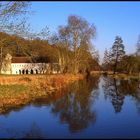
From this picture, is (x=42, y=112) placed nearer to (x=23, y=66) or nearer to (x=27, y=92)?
(x=27, y=92)

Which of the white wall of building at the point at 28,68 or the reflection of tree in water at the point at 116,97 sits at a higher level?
the white wall of building at the point at 28,68

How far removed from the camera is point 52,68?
2832 inches

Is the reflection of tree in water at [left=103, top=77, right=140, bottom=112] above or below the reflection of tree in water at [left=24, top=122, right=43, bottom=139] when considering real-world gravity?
above

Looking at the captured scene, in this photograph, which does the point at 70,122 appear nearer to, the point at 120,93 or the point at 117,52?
the point at 120,93

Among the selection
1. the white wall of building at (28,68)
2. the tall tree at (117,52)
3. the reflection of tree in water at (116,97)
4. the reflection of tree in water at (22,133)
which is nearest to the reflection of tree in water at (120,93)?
Answer: the reflection of tree in water at (116,97)

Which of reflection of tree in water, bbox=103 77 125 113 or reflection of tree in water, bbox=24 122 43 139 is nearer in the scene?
reflection of tree in water, bbox=24 122 43 139

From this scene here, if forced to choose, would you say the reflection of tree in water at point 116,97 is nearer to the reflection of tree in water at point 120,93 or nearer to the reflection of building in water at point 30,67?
the reflection of tree in water at point 120,93

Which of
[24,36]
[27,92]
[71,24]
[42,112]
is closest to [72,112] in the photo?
[42,112]

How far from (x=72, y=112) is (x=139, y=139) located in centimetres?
803

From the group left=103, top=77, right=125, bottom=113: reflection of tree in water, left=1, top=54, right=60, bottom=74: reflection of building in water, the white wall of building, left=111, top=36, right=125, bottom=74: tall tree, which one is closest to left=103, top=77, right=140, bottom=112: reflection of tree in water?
left=103, top=77, right=125, bottom=113: reflection of tree in water

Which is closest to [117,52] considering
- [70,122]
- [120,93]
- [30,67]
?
[30,67]

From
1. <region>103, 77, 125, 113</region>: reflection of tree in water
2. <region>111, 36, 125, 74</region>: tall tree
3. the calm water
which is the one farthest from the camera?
<region>111, 36, 125, 74</region>: tall tree

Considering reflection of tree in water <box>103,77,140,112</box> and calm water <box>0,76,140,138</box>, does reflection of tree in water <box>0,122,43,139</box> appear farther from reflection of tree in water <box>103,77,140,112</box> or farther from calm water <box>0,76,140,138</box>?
reflection of tree in water <box>103,77,140,112</box>

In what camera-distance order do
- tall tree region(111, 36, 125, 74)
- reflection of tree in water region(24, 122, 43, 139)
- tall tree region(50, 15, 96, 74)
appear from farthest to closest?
tall tree region(111, 36, 125, 74) → tall tree region(50, 15, 96, 74) → reflection of tree in water region(24, 122, 43, 139)
